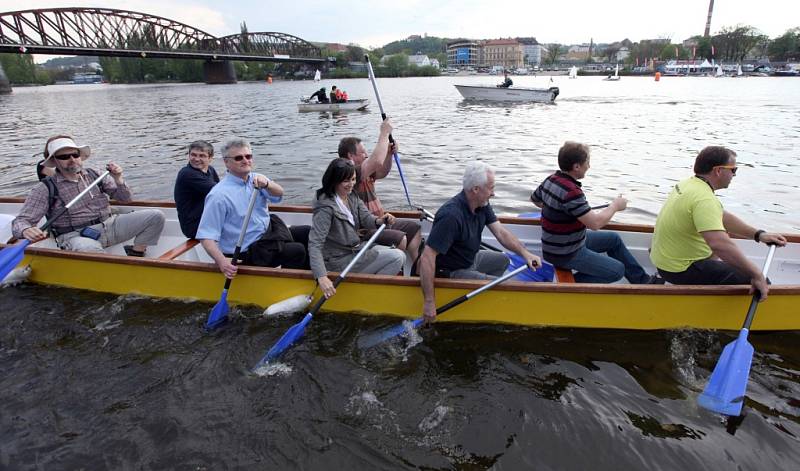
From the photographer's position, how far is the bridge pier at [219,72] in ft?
290

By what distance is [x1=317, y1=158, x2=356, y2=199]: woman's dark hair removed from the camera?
164 inches

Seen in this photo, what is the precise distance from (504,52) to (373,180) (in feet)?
612

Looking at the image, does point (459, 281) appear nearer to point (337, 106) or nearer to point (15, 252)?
point (15, 252)

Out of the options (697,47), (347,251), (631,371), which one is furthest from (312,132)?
(697,47)

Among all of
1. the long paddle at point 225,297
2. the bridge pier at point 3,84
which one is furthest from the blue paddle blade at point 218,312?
the bridge pier at point 3,84

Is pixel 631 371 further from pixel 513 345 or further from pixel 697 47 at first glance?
pixel 697 47

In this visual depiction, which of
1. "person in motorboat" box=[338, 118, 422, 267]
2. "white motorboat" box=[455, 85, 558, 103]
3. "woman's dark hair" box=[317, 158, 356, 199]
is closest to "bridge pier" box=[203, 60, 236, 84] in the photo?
"white motorboat" box=[455, 85, 558, 103]

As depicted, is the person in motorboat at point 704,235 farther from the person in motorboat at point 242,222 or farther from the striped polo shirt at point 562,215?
the person in motorboat at point 242,222

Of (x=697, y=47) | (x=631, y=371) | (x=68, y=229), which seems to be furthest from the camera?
(x=697, y=47)

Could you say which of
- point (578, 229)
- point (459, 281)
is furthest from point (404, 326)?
point (578, 229)

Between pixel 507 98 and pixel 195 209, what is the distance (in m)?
29.6

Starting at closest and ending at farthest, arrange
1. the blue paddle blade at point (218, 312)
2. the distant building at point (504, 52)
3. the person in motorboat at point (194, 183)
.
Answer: the blue paddle blade at point (218, 312), the person in motorboat at point (194, 183), the distant building at point (504, 52)

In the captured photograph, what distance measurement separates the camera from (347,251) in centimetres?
468

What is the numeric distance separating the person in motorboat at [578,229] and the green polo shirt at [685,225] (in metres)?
0.38
